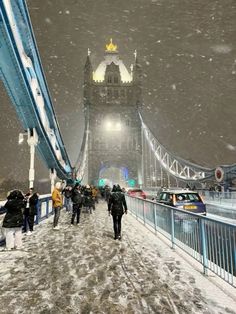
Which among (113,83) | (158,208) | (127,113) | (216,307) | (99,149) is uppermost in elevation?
(113,83)

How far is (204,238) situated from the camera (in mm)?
4914

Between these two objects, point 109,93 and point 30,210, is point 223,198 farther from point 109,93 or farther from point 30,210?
point 109,93

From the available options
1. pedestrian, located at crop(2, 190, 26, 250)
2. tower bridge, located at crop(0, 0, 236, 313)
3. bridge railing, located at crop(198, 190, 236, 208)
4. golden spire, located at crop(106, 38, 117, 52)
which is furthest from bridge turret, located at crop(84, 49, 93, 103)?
pedestrian, located at crop(2, 190, 26, 250)

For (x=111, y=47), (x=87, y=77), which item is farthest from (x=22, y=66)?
(x=111, y=47)

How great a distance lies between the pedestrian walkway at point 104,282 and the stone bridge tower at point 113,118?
59309 mm

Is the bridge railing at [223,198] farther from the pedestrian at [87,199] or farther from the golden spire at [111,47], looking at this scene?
the golden spire at [111,47]

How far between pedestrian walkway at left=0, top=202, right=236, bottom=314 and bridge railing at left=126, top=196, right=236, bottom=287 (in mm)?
228

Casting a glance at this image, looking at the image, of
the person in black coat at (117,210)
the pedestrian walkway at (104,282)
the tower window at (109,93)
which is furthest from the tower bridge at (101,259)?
the tower window at (109,93)

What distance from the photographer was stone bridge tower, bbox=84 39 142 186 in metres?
67.9

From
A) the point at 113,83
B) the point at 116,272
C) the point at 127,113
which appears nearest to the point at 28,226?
the point at 116,272

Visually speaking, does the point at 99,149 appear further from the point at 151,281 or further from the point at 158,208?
the point at 151,281

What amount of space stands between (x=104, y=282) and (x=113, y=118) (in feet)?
228

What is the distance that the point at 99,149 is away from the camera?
227ft

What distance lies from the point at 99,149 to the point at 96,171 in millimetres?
5860
